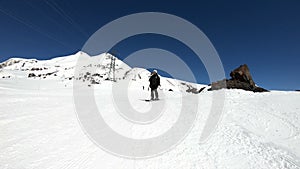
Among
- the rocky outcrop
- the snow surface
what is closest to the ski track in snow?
the snow surface

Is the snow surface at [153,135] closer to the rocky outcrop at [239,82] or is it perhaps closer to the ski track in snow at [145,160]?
the ski track in snow at [145,160]

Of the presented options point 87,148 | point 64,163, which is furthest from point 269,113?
point 64,163

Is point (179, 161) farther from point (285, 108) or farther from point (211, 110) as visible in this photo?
point (285, 108)

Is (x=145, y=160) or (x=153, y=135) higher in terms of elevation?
(x=153, y=135)

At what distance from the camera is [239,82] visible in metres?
21.1

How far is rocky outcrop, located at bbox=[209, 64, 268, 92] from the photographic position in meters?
20.3

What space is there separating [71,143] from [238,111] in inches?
289

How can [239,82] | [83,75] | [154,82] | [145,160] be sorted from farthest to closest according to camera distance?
[83,75]
[239,82]
[154,82]
[145,160]

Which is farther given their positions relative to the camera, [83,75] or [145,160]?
[83,75]

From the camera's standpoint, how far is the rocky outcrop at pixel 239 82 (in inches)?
799

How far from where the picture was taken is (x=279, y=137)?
5457 millimetres

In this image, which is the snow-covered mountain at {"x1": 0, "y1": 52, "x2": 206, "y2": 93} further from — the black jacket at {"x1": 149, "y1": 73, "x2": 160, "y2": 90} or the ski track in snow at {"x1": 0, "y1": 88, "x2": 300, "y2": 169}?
the ski track in snow at {"x1": 0, "y1": 88, "x2": 300, "y2": 169}

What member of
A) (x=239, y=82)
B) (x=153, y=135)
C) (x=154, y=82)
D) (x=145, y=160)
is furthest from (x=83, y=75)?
(x=145, y=160)

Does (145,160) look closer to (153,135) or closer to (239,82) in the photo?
(153,135)
